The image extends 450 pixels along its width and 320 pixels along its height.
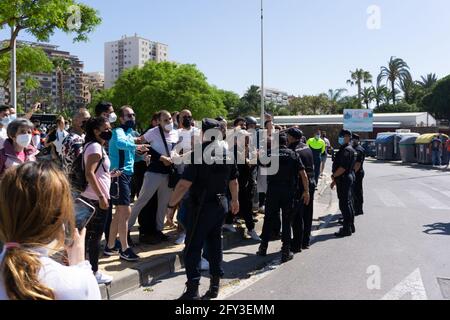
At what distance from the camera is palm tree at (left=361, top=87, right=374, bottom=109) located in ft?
270

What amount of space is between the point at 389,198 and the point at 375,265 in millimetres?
7692

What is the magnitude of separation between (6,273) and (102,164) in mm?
3484

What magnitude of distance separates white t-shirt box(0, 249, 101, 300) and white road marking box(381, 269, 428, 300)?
407cm

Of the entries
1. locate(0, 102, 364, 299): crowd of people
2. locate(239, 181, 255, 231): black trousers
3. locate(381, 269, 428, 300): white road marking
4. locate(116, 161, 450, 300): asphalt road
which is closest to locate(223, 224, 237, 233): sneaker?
locate(0, 102, 364, 299): crowd of people

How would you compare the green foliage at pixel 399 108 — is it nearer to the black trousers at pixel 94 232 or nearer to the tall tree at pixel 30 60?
the tall tree at pixel 30 60

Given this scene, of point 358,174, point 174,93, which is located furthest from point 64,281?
point 174,93

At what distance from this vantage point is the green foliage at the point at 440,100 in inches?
2383

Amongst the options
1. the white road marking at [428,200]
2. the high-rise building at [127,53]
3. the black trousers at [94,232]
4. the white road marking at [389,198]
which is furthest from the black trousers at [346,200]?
the high-rise building at [127,53]

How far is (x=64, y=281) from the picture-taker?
1.62 metres

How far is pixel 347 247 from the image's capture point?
7445 millimetres

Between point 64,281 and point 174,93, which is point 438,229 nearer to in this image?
point 64,281
